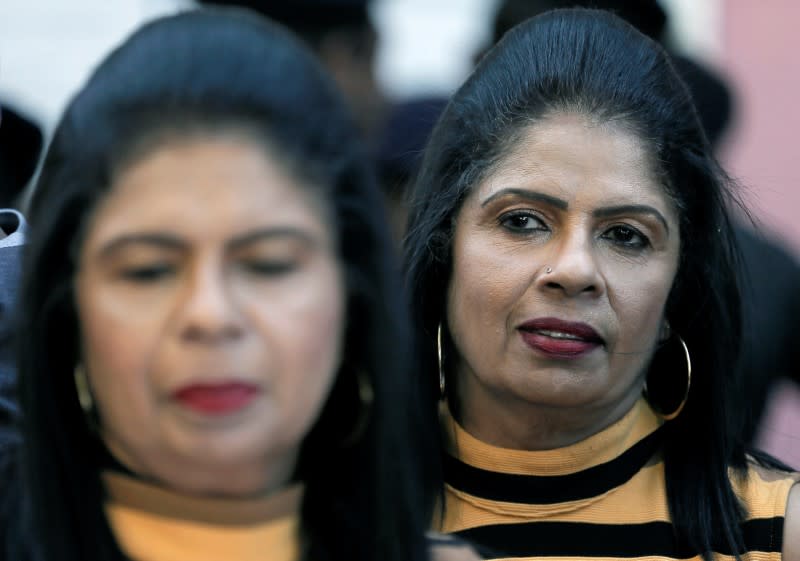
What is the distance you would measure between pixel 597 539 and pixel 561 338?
0.36 meters

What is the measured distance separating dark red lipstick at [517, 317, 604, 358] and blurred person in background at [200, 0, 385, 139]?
65.8 inches

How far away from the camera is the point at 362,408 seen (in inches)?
78.7

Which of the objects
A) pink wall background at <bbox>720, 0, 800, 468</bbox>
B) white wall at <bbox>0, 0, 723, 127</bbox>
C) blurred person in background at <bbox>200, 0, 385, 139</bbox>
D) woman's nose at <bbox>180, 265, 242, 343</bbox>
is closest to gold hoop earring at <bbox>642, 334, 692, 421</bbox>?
woman's nose at <bbox>180, 265, 242, 343</bbox>

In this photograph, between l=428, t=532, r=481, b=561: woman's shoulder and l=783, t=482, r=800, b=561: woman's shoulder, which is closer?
l=428, t=532, r=481, b=561: woman's shoulder

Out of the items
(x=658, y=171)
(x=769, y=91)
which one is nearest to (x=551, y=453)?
(x=658, y=171)

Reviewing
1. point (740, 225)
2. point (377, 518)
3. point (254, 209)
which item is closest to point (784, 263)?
point (740, 225)

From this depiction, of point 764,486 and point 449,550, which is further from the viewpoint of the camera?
point 764,486

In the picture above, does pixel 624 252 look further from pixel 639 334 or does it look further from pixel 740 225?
pixel 740 225

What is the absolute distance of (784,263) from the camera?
12.5 ft

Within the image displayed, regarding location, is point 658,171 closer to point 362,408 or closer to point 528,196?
point 528,196

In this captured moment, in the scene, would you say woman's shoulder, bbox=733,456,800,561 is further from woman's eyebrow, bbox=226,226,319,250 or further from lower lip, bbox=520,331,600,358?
woman's eyebrow, bbox=226,226,319,250

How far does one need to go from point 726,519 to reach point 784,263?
134 cm

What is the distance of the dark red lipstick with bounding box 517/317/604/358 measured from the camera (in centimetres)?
254

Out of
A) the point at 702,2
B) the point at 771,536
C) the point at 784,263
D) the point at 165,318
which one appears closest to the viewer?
the point at 165,318
